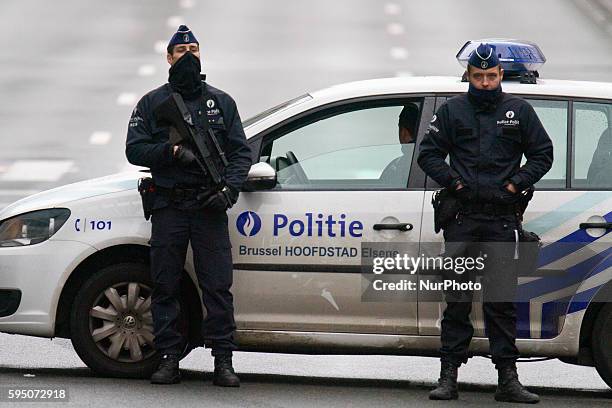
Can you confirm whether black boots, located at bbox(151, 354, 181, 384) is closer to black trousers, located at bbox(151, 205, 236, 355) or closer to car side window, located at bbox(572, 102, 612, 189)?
black trousers, located at bbox(151, 205, 236, 355)

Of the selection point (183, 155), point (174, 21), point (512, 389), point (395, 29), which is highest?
point (174, 21)

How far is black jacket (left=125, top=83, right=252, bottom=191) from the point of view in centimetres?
756

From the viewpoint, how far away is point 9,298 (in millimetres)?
7812

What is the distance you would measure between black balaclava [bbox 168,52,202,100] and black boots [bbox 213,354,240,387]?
1324mm

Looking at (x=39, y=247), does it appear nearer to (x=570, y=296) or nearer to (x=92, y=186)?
(x=92, y=186)

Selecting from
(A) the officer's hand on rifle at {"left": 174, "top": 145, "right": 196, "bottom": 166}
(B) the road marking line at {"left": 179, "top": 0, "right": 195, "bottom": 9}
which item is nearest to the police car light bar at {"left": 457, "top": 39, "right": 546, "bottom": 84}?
(A) the officer's hand on rifle at {"left": 174, "top": 145, "right": 196, "bottom": 166}

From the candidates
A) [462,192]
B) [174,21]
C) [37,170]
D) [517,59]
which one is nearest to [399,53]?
[174,21]

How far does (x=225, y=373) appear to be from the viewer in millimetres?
7715

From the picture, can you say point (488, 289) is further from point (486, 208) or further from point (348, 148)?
point (348, 148)

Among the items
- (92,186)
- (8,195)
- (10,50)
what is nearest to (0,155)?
(8,195)

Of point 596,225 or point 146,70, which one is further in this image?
point 146,70

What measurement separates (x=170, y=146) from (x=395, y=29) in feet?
79.9

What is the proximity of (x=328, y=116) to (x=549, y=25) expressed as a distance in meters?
24.3

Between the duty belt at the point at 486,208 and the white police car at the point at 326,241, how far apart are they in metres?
0.26
